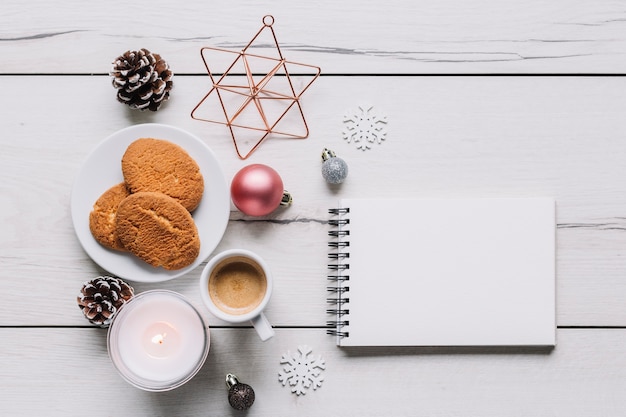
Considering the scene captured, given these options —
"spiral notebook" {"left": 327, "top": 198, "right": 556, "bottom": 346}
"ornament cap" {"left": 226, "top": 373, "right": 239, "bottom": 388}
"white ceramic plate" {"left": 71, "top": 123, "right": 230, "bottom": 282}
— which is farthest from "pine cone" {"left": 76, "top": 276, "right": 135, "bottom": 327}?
"spiral notebook" {"left": 327, "top": 198, "right": 556, "bottom": 346}

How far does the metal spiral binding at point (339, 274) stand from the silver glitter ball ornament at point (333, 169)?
4 cm

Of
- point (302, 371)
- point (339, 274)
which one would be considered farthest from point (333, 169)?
point (302, 371)

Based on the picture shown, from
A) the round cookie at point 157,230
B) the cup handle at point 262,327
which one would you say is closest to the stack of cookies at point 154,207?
the round cookie at point 157,230

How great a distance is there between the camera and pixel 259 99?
822 mm

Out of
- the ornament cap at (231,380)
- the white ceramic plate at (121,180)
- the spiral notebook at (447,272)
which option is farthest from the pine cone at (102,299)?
the spiral notebook at (447,272)

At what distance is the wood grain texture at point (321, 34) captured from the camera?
83 cm

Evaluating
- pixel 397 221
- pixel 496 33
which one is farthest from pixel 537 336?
pixel 496 33

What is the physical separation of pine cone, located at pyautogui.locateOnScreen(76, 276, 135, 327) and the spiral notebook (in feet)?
0.85

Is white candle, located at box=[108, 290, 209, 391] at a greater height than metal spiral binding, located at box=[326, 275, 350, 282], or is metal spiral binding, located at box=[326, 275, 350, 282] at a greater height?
metal spiral binding, located at box=[326, 275, 350, 282]

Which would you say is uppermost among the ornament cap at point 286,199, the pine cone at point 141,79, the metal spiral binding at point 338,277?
the pine cone at point 141,79

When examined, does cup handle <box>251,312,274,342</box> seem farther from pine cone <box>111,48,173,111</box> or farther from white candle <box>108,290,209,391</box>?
pine cone <box>111,48,173,111</box>

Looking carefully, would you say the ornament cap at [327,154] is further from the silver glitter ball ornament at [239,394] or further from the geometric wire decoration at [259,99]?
the silver glitter ball ornament at [239,394]

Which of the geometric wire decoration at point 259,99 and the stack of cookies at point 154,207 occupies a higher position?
the geometric wire decoration at point 259,99

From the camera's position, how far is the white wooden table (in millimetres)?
817
